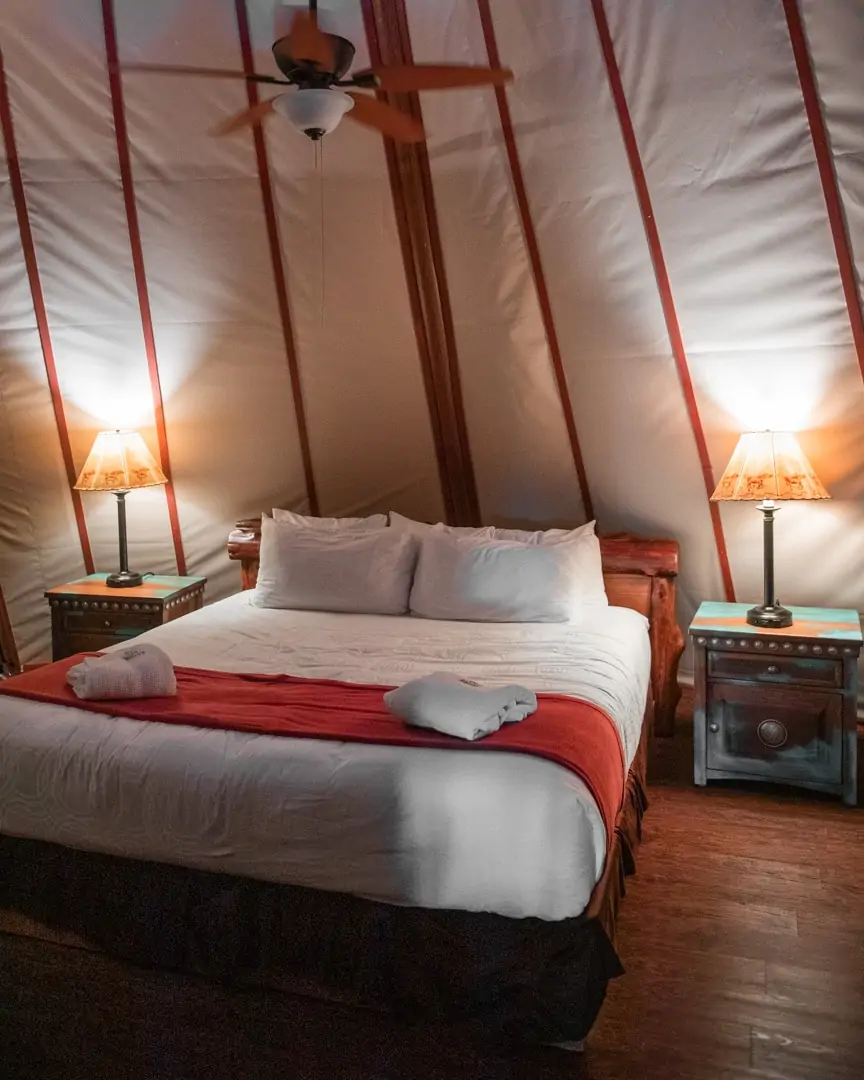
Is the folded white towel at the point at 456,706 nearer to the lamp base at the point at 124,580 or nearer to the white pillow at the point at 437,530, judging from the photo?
the white pillow at the point at 437,530

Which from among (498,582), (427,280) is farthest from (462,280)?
(498,582)

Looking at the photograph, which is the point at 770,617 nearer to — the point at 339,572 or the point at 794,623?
the point at 794,623

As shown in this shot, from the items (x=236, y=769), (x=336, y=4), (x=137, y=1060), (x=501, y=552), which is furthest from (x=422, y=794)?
(x=336, y=4)

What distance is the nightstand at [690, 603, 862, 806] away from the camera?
3301 millimetres

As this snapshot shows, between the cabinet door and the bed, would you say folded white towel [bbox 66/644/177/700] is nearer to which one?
the bed

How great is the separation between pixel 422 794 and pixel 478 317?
2308 mm

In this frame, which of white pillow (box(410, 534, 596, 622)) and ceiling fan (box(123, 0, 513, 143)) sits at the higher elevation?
ceiling fan (box(123, 0, 513, 143))

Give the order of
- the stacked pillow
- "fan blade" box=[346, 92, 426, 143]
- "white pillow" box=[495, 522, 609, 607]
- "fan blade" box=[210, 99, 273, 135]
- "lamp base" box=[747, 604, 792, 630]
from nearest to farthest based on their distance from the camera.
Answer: "fan blade" box=[210, 99, 273, 135]
"fan blade" box=[346, 92, 426, 143]
"lamp base" box=[747, 604, 792, 630]
the stacked pillow
"white pillow" box=[495, 522, 609, 607]

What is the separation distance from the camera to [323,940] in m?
2.23

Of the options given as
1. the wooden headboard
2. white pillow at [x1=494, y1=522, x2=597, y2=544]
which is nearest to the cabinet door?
the wooden headboard

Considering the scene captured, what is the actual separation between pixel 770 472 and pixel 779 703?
2.65 ft

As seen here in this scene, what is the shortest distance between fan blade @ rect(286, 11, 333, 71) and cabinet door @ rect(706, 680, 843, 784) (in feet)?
7.79

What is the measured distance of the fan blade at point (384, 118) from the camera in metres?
2.70

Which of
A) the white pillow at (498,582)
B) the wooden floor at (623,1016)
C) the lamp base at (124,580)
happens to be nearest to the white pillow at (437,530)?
the white pillow at (498,582)
